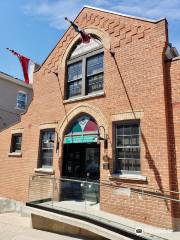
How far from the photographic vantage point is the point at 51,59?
12789 millimetres

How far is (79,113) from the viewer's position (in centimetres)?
1064

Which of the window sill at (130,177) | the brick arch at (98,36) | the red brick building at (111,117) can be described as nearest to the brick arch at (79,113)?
the red brick building at (111,117)

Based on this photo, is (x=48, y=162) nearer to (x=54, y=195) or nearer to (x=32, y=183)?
(x=32, y=183)

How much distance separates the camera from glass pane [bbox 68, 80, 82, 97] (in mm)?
11219

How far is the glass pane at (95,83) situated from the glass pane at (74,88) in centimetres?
60

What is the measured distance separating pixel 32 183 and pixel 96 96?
14.7ft

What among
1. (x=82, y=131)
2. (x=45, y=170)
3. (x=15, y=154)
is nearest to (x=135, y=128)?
(x=82, y=131)

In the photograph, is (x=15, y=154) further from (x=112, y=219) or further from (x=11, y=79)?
(x=11, y=79)

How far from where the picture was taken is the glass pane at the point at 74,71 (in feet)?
37.3

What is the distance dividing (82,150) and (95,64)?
156 inches

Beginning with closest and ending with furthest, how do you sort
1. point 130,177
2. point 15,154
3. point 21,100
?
point 130,177 → point 15,154 → point 21,100

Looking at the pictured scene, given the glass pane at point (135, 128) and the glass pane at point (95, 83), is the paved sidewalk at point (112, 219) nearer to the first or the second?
the glass pane at point (135, 128)

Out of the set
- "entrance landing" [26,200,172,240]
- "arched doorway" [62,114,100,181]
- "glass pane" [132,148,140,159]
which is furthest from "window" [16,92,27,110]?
"glass pane" [132,148,140,159]

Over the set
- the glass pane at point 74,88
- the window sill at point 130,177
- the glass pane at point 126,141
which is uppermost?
the glass pane at point 74,88
